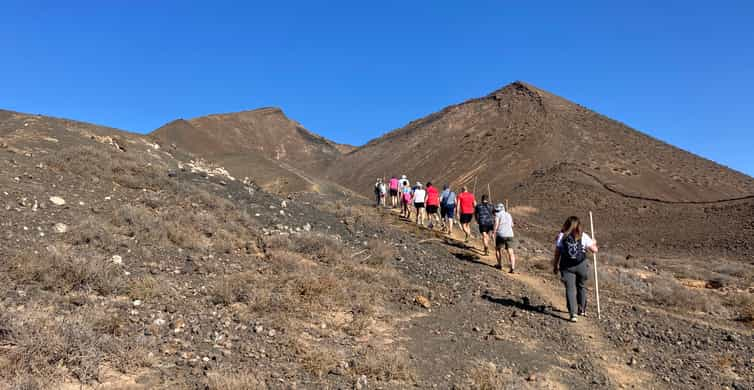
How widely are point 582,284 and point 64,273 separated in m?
7.39

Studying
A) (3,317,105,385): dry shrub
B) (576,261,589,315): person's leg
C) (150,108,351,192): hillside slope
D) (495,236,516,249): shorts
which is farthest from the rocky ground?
(150,108,351,192): hillside slope

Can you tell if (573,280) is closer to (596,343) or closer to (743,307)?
(596,343)

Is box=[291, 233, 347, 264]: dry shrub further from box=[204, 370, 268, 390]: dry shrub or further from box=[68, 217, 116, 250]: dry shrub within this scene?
box=[204, 370, 268, 390]: dry shrub

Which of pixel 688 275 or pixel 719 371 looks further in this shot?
pixel 688 275

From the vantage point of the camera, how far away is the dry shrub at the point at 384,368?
4719 millimetres

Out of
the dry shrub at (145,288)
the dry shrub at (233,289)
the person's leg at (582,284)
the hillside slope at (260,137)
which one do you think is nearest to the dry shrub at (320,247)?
the dry shrub at (233,289)

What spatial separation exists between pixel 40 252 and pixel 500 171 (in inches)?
1882

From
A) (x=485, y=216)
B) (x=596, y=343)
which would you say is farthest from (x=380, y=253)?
(x=596, y=343)

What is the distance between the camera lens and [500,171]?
5059cm

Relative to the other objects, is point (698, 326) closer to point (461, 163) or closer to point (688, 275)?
point (688, 275)

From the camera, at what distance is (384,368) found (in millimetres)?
4793

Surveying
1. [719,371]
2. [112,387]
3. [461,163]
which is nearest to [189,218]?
[112,387]

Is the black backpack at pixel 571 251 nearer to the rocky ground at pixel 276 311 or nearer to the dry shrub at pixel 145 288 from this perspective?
the rocky ground at pixel 276 311

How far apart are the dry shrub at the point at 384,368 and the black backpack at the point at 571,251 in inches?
137
